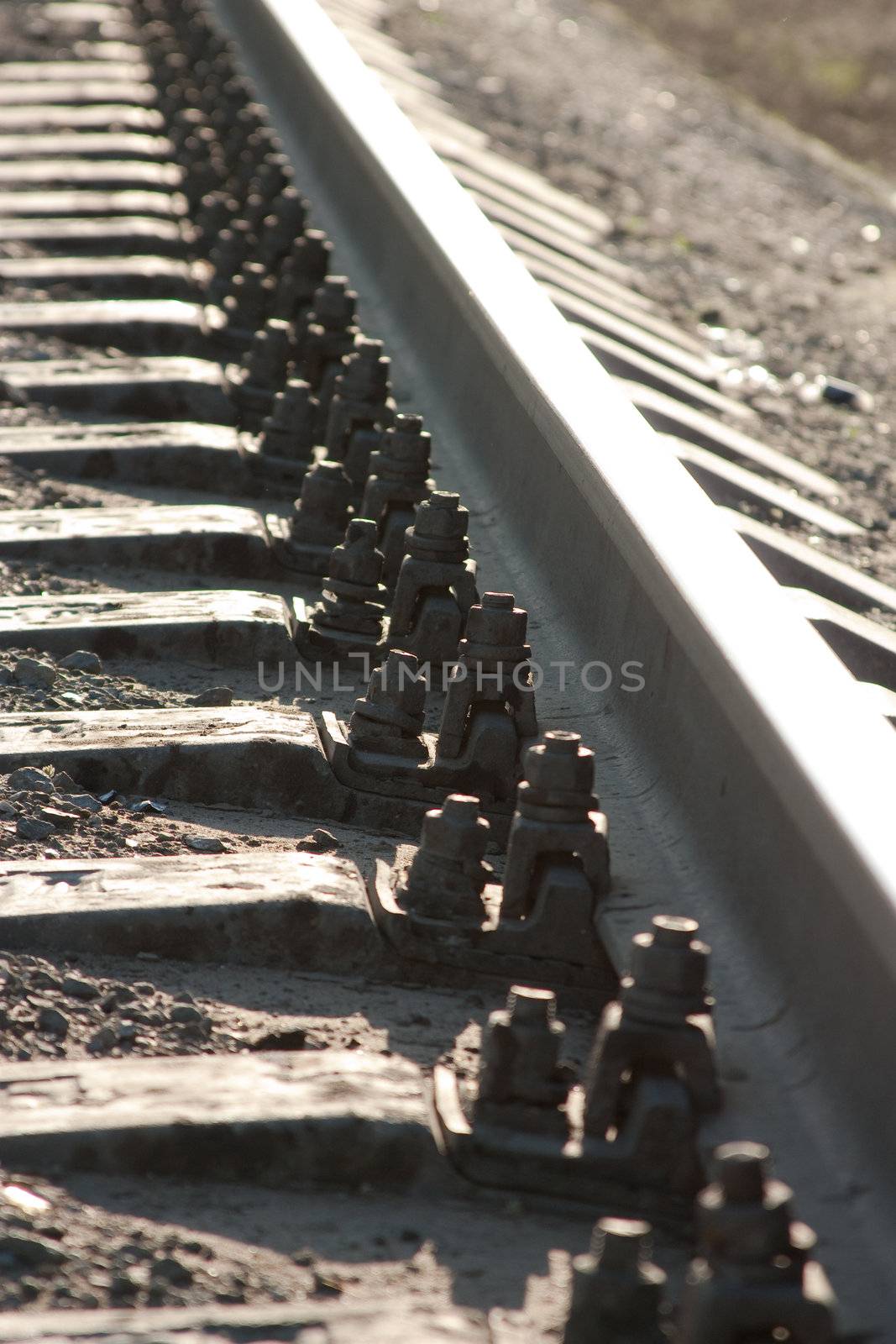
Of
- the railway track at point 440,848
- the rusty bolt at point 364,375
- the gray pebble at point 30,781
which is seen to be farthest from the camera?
the rusty bolt at point 364,375

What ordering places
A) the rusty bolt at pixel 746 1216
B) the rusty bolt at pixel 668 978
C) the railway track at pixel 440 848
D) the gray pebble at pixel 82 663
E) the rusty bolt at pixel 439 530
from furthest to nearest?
the gray pebble at pixel 82 663
the rusty bolt at pixel 439 530
the rusty bolt at pixel 668 978
the railway track at pixel 440 848
the rusty bolt at pixel 746 1216

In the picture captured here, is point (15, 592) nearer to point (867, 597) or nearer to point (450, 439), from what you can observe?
point (450, 439)

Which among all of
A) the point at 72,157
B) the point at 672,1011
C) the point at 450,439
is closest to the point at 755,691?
the point at 672,1011

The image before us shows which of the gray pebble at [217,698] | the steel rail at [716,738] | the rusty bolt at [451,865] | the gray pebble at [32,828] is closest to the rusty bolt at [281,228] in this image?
the steel rail at [716,738]

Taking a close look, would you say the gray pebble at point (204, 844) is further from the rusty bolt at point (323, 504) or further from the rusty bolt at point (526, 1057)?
the rusty bolt at point (323, 504)

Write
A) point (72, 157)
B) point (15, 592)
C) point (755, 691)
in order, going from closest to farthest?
point (755, 691)
point (15, 592)
point (72, 157)

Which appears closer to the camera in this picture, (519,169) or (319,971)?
(319,971)

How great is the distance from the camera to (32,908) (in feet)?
7.52

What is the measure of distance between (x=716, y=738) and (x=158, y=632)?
1.27 metres

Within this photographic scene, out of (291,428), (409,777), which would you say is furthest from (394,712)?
(291,428)

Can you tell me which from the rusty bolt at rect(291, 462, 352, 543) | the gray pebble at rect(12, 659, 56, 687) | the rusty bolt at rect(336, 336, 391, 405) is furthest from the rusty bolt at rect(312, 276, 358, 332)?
the gray pebble at rect(12, 659, 56, 687)

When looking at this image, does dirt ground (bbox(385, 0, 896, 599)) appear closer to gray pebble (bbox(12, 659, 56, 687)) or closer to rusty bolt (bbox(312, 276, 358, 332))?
rusty bolt (bbox(312, 276, 358, 332))

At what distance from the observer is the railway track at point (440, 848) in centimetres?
179

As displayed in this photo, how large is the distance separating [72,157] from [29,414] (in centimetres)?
308
